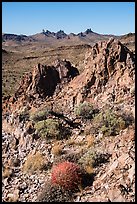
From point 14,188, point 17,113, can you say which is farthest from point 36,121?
point 14,188

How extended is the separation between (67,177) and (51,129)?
346 cm

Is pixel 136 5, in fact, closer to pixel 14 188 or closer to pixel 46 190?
pixel 46 190

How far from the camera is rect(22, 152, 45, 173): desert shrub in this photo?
11062 mm

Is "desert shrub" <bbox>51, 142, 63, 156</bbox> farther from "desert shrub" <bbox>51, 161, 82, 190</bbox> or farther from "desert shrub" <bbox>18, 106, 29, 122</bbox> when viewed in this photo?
"desert shrub" <bbox>18, 106, 29, 122</bbox>

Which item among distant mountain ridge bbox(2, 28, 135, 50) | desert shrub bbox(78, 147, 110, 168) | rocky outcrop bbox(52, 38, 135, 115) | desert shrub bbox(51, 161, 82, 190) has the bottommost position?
desert shrub bbox(51, 161, 82, 190)

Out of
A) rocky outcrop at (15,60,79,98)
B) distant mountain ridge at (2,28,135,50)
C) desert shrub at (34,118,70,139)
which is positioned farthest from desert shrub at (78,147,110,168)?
distant mountain ridge at (2,28,135,50)

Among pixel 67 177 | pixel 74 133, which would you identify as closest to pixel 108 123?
pixel 74 133

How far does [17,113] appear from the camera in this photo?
1552 centimetres

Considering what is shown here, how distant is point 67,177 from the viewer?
9562 mm

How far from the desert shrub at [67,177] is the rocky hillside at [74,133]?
0.02 metres

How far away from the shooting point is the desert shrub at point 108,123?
12.2 meters

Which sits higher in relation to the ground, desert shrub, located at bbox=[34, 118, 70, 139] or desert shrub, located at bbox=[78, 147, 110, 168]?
desert shrub, located at bbox=[34, 118, 70, 139]

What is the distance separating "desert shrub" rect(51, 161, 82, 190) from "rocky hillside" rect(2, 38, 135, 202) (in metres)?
0.02

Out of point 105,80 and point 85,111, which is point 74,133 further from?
point 105,80
